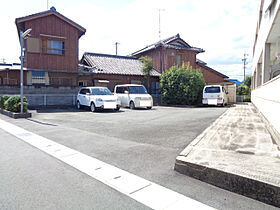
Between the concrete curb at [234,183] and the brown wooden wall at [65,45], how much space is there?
15154 mm

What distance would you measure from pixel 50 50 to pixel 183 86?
11127mm

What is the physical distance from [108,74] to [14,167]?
51.3 feet

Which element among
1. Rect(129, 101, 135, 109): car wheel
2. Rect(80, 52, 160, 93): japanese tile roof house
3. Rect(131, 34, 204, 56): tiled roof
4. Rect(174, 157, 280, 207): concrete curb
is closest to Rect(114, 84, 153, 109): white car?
Rect(129, 101, 135, 109): car wheel

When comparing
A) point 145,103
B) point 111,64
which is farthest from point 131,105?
point 111,64

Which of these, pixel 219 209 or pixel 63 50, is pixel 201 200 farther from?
pixel 63 50

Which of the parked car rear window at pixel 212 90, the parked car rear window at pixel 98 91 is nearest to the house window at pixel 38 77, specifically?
the parked car rear window at pixel 98 91

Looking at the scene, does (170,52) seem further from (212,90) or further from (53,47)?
(53,47)

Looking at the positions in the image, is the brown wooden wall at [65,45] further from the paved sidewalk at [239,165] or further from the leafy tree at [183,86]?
the paved sidewalk at [239,165]

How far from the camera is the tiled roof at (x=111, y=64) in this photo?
18.7m

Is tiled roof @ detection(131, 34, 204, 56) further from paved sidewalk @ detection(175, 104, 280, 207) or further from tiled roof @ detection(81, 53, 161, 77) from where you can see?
paved sidewalk @ detection(175, 104, 280, 207)

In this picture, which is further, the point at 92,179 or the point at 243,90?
the point at 243,90

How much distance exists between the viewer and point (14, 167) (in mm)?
3355

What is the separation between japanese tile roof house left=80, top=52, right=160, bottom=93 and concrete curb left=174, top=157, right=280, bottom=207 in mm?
15414

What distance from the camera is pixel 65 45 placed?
16219 mm
